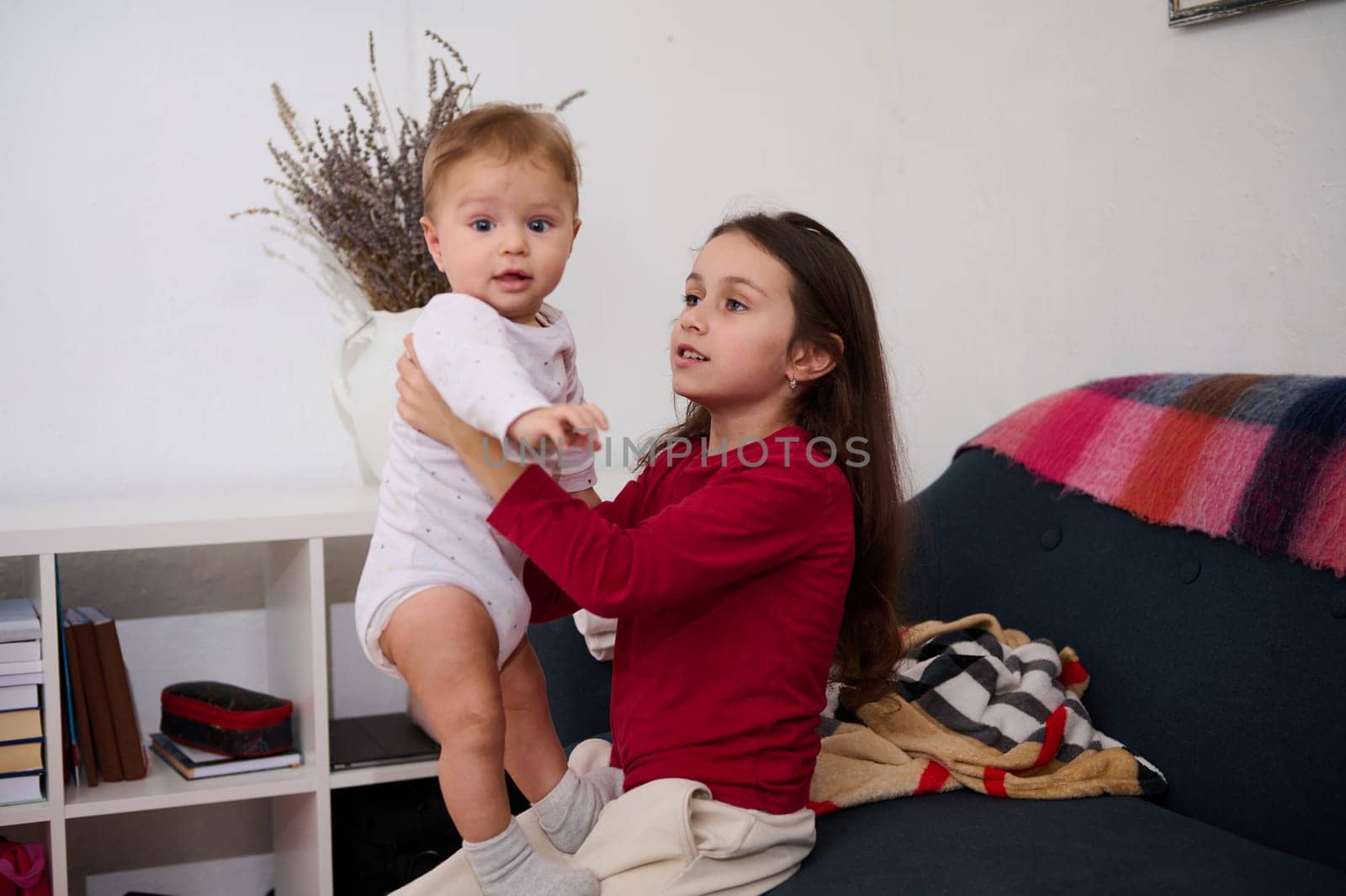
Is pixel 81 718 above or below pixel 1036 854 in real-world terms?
below

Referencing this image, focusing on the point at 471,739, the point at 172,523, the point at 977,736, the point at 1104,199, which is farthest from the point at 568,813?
the point at 1104,199

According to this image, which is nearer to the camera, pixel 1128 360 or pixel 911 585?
pixel 911 585

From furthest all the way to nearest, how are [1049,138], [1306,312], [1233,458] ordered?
[1049,138]
[1306,312]
[1233,458]

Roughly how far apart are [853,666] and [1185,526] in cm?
46

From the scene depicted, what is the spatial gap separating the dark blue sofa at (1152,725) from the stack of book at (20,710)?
2.34ft

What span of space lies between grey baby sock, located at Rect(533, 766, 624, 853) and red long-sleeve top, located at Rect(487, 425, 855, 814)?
51 millimetres

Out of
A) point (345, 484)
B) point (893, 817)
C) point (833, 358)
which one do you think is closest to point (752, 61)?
point (345, 484)

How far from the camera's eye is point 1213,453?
1.49 meters

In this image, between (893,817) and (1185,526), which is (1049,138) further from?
(893,817)

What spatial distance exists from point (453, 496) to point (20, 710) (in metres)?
0.94

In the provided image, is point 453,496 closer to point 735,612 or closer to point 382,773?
point 735,612

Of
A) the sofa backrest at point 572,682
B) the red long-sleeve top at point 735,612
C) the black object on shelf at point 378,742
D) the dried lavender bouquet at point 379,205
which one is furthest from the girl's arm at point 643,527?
the black object on shelf at point 378,742

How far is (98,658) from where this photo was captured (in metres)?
1.82

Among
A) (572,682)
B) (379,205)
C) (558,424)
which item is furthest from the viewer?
(379,205)
